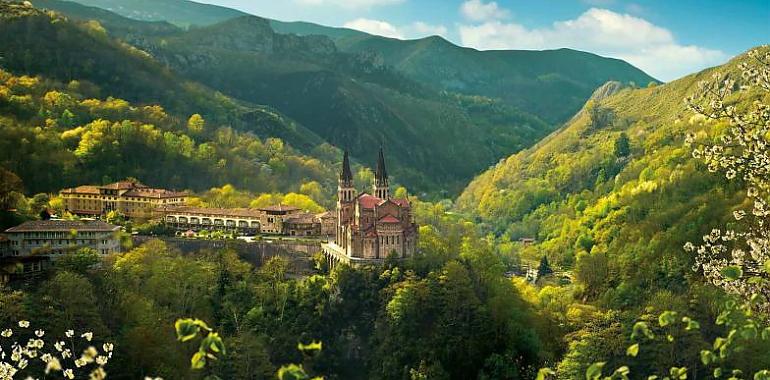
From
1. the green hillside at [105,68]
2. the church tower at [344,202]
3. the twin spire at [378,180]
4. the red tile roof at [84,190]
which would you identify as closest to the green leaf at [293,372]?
the church tower at [344,202]

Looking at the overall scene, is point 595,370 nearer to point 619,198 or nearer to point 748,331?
point 748,331

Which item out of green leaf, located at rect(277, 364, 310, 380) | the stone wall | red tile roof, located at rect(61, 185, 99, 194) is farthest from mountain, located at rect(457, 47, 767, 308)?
red tile roof, located at rect(61, 185, 99, 194)

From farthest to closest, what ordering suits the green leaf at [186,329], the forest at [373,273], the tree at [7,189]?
the tree at [7,189]
the forest at [373,273]
the green leaf at [186,329]

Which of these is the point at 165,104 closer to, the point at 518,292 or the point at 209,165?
the point at 209,165

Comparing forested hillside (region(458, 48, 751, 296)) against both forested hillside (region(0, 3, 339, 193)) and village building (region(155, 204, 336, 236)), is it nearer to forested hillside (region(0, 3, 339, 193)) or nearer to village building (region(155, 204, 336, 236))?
village building (region(155, 204, 336, 236))

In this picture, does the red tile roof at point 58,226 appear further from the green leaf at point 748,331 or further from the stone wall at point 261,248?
the green leaf at point 748,331
